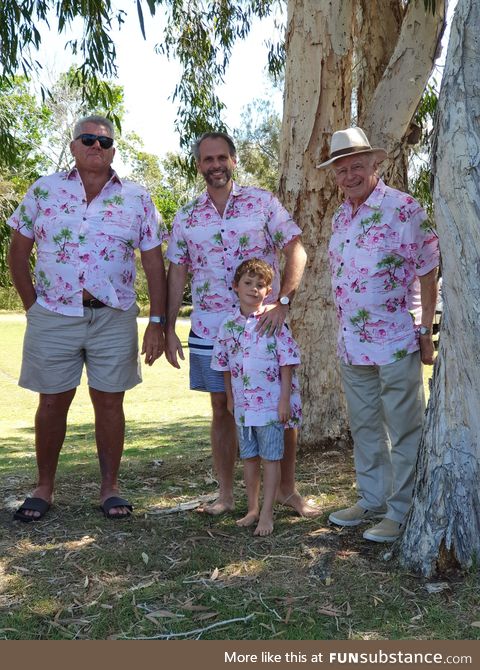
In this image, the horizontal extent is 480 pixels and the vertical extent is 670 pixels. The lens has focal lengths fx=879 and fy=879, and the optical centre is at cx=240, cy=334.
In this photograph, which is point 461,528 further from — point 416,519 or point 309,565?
point 309,565

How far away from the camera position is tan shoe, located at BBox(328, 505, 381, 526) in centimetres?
467

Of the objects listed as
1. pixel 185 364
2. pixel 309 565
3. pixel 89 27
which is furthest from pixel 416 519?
pixel 185 364

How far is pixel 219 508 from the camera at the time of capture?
4.98 m

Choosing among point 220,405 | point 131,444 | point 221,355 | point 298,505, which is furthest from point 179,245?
point 131,444

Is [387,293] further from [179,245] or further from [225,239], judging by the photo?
[179,245]

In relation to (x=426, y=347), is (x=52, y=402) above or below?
below

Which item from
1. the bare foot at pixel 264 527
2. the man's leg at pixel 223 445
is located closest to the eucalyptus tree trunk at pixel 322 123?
the man's leg at pixel 223 445

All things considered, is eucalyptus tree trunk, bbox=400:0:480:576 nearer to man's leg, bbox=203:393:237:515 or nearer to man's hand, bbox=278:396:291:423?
man's hand, bbox=278:396:291:423

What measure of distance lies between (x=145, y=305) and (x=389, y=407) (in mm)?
27917

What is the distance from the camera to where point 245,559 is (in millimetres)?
4230

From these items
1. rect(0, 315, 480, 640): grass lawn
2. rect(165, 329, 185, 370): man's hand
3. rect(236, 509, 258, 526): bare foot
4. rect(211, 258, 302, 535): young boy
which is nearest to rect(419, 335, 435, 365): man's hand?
rect(211, 258, 302, 535): young boy

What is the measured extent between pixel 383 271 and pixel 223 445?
1.37 metres

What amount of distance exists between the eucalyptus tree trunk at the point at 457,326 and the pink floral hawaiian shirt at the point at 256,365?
935mm

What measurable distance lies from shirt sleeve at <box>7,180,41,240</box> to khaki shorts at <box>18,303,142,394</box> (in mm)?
426
